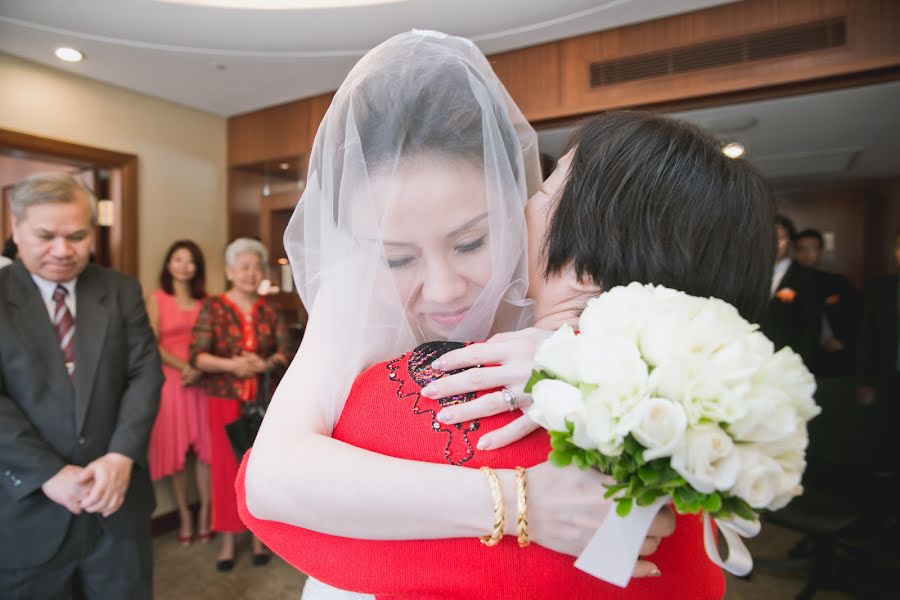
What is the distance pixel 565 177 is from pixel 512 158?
18cm

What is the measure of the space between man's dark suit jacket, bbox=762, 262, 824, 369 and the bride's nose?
3.93 meters

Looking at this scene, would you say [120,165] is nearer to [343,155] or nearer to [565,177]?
[343,155]

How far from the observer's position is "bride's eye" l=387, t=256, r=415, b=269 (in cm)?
93

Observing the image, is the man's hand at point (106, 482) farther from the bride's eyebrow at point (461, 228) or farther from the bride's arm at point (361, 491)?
the bride's eyebrow at point (461, 228)

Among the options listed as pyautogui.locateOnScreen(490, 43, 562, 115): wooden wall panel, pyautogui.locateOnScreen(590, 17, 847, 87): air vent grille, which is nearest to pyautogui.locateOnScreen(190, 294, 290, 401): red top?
pyautogui.locateOnScreen(490, 43, 562, 115): wooden wall panel

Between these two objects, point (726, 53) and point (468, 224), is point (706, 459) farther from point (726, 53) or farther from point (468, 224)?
point (726, 53)

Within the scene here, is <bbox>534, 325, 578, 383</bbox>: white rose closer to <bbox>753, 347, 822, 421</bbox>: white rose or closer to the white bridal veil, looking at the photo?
<bbox>753, 347, 822, 421</bbox>: white rose

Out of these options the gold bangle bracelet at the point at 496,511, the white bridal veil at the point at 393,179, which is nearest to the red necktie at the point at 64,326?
the white bridal veil at the point at 393,179

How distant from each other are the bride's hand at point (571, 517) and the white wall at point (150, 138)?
415 centimetres

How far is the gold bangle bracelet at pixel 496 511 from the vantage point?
633 mm

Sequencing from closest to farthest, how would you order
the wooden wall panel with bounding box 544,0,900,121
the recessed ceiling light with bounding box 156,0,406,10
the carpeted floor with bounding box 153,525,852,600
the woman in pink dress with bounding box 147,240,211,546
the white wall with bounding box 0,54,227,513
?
the wooden wall panel with bounding box 544,0,900,121
the recessed ceiling light with bounding box 156,0,406,10
the carpeted floor with bounding box 153,525,852,600
the white wall with bounding box 0,54,227,513
the woman in pink dress with bounding box 147,240,211,546

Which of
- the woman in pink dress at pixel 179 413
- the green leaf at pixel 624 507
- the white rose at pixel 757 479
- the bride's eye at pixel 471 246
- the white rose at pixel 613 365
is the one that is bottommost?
the woman in pink dress at pixel 179 413

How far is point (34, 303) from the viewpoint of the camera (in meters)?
2.02

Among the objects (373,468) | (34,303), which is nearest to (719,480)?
(373,468)
